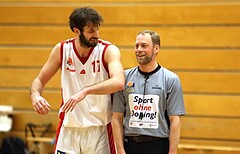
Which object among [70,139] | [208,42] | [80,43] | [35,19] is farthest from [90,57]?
[35,19]

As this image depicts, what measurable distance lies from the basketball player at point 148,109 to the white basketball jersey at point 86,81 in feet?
0.43

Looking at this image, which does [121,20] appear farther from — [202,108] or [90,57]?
[90,57]

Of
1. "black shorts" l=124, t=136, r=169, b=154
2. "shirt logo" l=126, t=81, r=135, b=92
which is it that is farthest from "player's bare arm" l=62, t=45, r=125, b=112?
"black shorts" l=124, t=136, r=169, b=154

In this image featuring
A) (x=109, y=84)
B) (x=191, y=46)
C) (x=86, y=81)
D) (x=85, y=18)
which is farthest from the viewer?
(x=191, y=46)

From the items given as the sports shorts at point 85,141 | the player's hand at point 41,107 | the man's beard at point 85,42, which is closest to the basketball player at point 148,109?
the sports shorts at point 85,141

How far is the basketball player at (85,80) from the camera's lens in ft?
12.2

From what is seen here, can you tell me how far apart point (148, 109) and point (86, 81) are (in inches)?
22.0

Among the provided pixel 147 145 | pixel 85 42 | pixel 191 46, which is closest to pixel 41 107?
pixel 85 42

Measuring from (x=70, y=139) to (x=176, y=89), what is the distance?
963 mm

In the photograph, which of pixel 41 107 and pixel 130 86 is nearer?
pixel 41 107

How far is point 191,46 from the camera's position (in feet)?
21.2

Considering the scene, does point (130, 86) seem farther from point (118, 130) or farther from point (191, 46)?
point (191, 46)

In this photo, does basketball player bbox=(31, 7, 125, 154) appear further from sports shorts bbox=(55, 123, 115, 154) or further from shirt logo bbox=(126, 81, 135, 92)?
shirt logo bbox=(126, 81, 135, 92)

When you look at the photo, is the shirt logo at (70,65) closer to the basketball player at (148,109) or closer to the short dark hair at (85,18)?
the short dark hair at (85,18)
